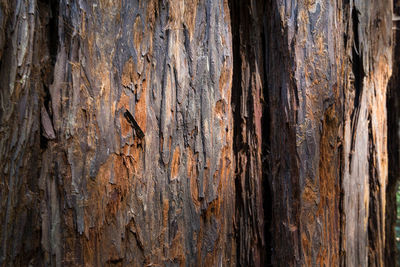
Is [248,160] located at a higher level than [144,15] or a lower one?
lower

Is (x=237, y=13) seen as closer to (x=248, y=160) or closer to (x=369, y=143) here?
(x=248, y=160)

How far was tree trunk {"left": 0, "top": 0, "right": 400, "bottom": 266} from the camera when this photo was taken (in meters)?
0.97

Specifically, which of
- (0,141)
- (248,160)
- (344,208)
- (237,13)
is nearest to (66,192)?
(0,141)

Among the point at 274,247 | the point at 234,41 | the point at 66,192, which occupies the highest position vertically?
the point at 234,41

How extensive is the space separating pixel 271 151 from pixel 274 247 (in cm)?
34

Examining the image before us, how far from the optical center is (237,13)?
1227 millimetres

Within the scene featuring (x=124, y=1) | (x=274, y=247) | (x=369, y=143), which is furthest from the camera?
(x=369, y=143)

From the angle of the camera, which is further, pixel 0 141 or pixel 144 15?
pixel 144 15

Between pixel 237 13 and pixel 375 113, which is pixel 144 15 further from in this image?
pixel 375 113

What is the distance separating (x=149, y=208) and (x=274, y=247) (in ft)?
1.53

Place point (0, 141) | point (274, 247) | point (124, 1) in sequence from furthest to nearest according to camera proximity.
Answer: point (274, 247), point (124, 1), point (0, 141)

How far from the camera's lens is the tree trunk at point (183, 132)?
97cm

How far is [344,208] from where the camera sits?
4.11 ft

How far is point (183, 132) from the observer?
1.10 m
